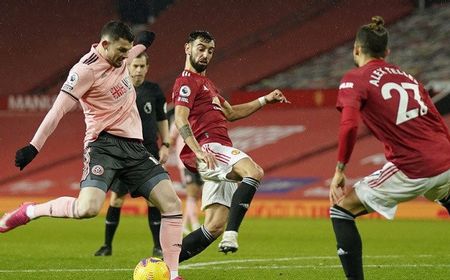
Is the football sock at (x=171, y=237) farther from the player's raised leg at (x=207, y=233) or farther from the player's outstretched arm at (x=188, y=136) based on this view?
the player's raised leg at (x=207, y=233)

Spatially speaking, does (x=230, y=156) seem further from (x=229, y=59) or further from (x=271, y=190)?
(x=229, y=59)

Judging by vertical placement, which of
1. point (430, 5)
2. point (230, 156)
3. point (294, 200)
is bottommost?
point (294, 200)

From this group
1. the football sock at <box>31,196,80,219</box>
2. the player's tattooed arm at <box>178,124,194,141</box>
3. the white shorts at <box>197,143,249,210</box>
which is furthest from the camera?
the white shorts at <box>197,143,249,210</box>

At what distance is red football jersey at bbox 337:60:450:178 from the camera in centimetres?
630

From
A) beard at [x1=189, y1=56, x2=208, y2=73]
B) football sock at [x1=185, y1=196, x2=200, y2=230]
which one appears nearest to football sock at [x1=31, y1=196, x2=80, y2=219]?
beard at [x1=189, y1=56, x2=208, y2=73]

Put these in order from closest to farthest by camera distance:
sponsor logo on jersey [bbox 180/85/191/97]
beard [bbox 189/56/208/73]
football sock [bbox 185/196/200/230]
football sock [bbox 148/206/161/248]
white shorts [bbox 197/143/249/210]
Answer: white shorts [bbox 197/143/249/210] → sponsor logo on jersey [bbox 180/85/191/97] → beard [bbox 189/56/208/73] → football sock [bbox 148/206/161/248] → football sock [bbox 185/196/200/230]

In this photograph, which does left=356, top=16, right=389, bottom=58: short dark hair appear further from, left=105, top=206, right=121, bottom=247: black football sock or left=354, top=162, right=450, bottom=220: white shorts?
left=105, top=206, right=121, bottom=247: black football sock

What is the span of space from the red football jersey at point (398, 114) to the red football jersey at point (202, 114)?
Result: 224 cm

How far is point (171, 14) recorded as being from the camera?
2617 centimetres

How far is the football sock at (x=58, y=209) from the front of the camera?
7.20 meters

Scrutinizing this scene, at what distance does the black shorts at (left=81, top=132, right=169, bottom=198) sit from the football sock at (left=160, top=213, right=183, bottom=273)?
0.26 metres

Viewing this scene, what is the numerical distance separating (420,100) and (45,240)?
8.21 m

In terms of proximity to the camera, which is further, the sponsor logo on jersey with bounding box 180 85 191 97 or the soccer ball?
the sponsor logo on jersey with bounding box 180 85 191 97

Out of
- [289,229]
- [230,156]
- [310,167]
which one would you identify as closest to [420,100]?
[230,156]
